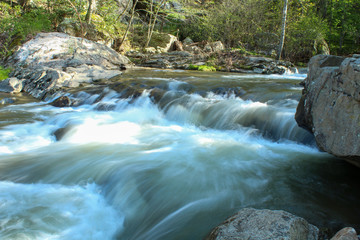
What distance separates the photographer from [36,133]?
5977 mm

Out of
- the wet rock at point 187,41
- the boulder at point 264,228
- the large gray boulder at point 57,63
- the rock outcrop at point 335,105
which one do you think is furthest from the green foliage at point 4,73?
the wet rock at point 187,41

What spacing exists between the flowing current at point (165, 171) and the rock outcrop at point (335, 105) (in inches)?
26.9

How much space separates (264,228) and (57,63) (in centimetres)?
1186

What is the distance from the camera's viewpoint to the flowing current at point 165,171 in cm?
296

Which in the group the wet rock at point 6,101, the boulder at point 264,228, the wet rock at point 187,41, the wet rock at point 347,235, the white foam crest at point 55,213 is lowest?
the white foam crest at point 55,213

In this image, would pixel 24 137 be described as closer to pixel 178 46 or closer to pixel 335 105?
pixel 335 105

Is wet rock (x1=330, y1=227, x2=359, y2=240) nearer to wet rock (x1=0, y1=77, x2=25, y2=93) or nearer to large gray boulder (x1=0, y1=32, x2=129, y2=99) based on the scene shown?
large gray boulder (x1=0, y1=32, x2=129, y2=99)

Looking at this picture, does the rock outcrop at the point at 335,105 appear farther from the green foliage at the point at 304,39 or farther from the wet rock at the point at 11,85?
the green foliage at the point at 304,39

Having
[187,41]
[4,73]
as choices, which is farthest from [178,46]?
[4,73]

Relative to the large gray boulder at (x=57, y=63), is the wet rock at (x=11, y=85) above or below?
below

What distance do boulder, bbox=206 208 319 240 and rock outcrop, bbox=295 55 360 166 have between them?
1.16 meters

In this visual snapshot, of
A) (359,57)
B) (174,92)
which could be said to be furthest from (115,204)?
(174,92)

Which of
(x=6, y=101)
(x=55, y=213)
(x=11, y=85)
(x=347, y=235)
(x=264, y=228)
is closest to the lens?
(x=347, y=235)

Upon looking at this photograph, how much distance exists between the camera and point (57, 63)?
11789 mm
